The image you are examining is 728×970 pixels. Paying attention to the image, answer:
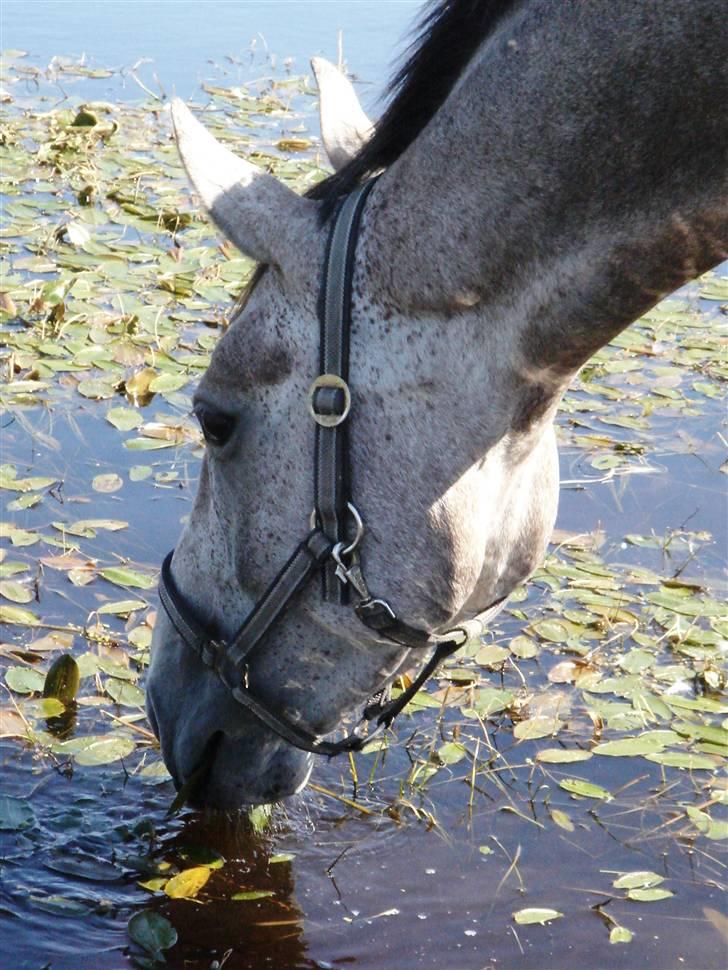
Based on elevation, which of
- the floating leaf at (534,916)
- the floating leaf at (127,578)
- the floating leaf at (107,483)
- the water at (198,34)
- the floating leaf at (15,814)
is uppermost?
the water at (198,34)

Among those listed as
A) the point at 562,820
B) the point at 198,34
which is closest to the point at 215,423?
the point at 562,820

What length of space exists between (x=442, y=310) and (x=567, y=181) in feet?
0.93

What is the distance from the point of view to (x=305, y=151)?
800 centimetres

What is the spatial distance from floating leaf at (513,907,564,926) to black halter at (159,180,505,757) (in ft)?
2.00

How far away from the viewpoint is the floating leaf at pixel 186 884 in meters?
2.79

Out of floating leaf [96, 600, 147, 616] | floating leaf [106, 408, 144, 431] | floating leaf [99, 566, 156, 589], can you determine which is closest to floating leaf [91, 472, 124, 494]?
floating leaf [106, 408, 144, 431]

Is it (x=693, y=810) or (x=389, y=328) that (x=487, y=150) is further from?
(x=693, y=810)

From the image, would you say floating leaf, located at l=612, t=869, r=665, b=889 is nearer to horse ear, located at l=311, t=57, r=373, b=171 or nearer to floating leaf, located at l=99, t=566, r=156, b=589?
floating leaf, located at l=99, t=566, r=156, b=589

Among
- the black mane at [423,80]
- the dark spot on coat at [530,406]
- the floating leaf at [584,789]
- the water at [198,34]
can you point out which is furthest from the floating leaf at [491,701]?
the water at [198,34]

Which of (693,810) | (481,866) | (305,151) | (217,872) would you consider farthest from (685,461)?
(305,151)

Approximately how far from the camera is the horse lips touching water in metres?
1.98

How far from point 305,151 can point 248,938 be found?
5.99m

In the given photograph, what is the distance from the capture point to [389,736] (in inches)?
133

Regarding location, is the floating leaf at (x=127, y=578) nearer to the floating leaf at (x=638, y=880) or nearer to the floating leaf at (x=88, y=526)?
the floating leaf at (x=88, y=526)
